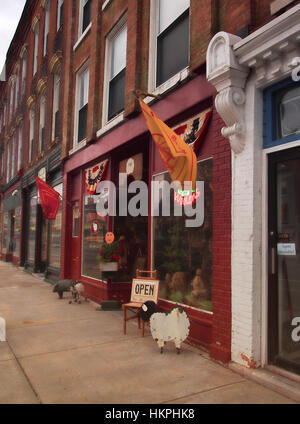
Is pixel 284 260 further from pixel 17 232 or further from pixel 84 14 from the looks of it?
pixel 17 232

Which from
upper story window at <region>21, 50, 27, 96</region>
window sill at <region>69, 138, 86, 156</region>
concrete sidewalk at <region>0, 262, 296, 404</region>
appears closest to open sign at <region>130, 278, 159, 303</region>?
concrete sidewalk at <region>0, 262, 296, 404</region>

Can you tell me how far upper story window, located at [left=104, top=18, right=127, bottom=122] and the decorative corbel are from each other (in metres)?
4.23

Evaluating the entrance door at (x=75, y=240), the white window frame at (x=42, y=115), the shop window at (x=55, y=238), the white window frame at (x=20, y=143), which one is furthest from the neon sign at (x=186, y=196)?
the white window frame at (x=20, y=143)

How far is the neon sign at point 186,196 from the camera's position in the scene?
605 centimetres

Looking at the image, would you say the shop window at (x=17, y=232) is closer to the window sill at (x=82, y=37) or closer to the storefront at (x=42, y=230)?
the storefront at (x=42, y=230)

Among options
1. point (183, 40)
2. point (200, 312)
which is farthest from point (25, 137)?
point (200, 312)

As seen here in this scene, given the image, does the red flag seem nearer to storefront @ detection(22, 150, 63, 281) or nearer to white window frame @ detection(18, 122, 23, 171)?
storefront @ detection(22, 150, 63, 281)

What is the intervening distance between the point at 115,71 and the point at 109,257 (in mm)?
4679

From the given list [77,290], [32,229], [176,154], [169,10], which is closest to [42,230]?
[32,229]

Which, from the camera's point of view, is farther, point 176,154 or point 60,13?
point 60,13

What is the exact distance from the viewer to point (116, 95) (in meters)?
9.14

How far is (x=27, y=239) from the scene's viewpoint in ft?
60.4
